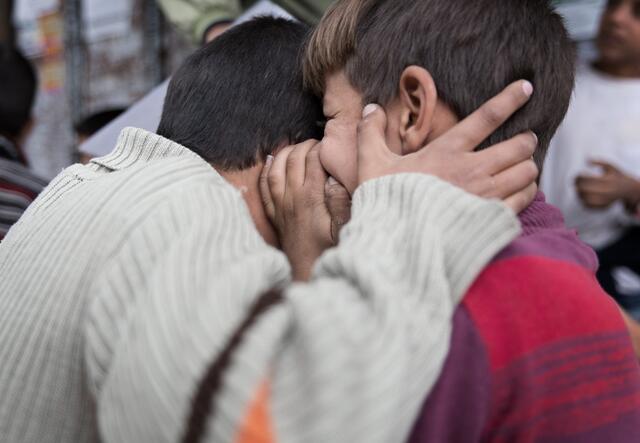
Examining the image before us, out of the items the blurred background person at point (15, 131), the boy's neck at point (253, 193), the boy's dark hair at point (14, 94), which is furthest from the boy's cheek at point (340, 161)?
the boy's dark hair at point (14, 94)

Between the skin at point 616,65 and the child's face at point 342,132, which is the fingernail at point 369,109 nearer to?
the child's face at point 342,132

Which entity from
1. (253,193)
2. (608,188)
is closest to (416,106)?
(253,193)

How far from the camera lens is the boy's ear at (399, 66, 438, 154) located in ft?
3.86

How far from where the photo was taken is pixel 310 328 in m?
0.82

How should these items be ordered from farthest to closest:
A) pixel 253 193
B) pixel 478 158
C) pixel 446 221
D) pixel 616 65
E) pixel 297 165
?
1. pixel 616 65
2. pixel 253 193
3. pixel 297 165
4. pixel 478 158
5. pixel 446 221

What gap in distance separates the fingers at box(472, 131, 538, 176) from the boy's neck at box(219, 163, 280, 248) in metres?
0.50

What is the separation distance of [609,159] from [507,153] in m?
1.77

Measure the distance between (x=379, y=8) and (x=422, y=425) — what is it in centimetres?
70

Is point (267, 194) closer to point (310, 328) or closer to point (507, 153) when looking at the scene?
point (507, 153)

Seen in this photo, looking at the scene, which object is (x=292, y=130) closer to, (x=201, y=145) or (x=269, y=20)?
(x=201, y=145)

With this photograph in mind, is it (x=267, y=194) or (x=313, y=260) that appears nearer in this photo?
(x=313, y=260)

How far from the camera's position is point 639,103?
9.03ft

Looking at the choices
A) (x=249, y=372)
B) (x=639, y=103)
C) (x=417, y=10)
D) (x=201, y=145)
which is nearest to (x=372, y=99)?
(x=417, y=10)

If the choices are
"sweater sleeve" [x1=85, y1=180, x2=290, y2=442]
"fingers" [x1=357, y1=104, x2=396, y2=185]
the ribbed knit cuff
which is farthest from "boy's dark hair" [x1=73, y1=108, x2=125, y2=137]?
the ribbed knit cuff
